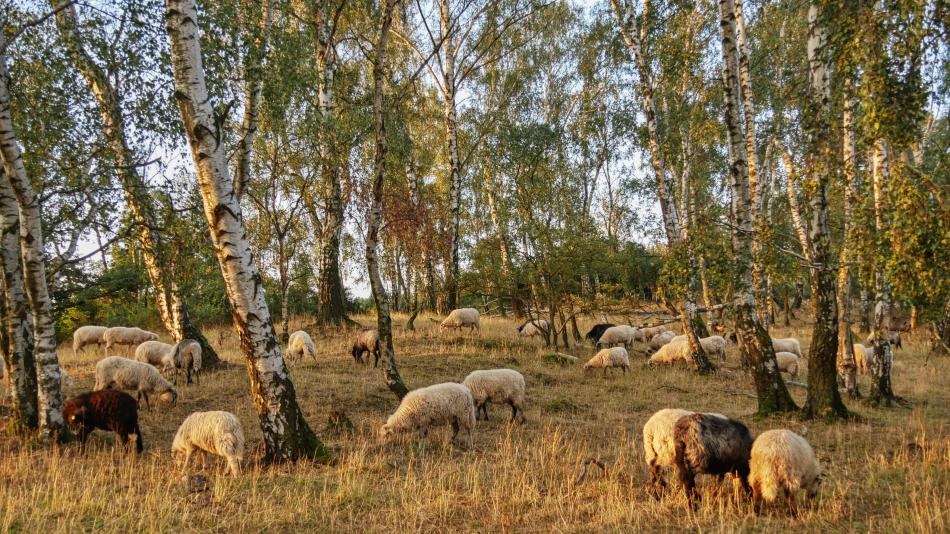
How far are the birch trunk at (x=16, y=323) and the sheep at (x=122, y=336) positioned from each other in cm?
1003

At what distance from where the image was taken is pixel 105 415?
790cm

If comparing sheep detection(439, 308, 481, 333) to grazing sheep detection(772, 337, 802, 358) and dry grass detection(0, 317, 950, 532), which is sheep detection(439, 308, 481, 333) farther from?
grazing sheep detection(772, 337, 802, 358)

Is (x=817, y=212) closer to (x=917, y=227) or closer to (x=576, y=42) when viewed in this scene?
(x=917, y=227)

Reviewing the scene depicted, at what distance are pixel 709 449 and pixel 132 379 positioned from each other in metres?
10.3


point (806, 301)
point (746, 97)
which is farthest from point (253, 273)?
point (806, 301)

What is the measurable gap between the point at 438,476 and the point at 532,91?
3183cm

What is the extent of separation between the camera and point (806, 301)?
4459 centimetres

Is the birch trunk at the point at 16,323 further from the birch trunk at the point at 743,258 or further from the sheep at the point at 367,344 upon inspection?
the birch trunk at the point at 743,258

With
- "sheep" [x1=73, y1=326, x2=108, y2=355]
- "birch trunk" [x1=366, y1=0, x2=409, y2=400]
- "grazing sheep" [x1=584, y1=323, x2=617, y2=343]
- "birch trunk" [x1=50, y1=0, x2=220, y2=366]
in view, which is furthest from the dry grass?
"grazing sheep" [x1=584, y1=323, x2=617, y2=343]

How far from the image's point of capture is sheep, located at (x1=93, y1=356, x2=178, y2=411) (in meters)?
10.5

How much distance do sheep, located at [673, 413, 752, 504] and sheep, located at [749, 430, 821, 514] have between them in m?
0.18

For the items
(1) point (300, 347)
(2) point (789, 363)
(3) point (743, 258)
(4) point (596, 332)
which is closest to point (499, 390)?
(3) point (743, 258)

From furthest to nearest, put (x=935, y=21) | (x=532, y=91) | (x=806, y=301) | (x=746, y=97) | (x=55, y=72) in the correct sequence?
(x=806, y=301) → (x=532, y=91) → (x=746, y=97) → (x=55, y=72) → (x=935, y=21)

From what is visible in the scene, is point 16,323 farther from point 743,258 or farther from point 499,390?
point 743,258
